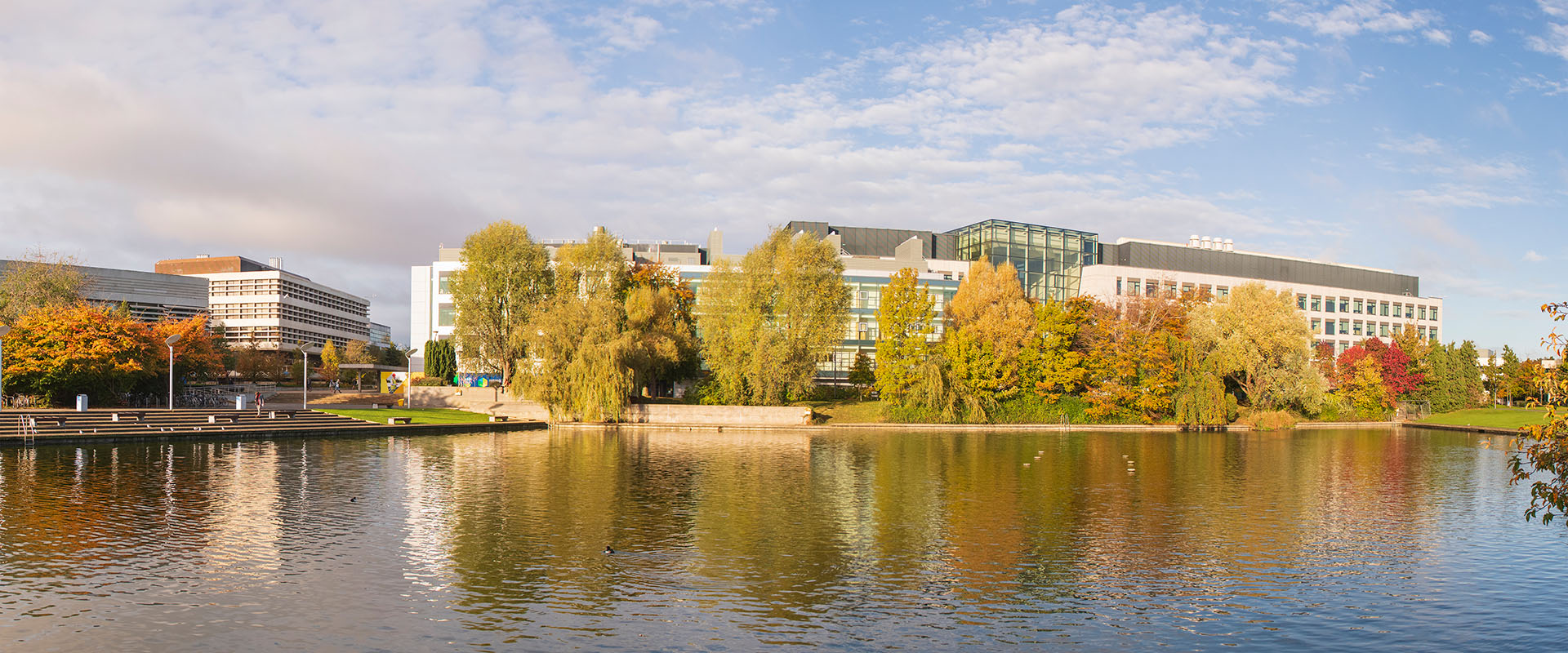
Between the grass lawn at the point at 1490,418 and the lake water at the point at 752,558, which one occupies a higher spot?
the lake water at the point at 752,558

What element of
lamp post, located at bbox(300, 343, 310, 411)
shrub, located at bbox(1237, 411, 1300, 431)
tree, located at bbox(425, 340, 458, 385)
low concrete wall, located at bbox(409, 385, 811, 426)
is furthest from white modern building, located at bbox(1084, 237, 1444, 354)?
lamp post, located at bbox(300, 343, 310, 411)

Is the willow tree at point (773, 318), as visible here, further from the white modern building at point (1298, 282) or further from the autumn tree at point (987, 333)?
the white modern building at point (1298, 282)

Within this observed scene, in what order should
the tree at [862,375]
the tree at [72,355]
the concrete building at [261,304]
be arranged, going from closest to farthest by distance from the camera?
the tree at [72,355] < the tree at [862,375] < the concrete building at [261,304]

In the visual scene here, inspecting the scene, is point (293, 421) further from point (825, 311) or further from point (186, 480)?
point (825, 311)

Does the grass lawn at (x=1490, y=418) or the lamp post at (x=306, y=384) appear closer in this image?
the lamp post at (x=306, y=384)

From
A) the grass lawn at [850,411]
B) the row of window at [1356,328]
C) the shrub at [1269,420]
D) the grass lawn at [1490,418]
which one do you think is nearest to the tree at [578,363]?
the grass lawn at [850,411]

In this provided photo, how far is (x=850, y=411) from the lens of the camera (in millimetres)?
74375

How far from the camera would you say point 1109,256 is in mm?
119188

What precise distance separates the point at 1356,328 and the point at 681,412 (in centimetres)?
10571

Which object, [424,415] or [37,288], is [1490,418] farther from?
[37,288]

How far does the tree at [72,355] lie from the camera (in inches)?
2101

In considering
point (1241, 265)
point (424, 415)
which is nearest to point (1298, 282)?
point (1241, 265)

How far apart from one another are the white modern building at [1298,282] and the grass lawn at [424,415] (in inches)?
3060

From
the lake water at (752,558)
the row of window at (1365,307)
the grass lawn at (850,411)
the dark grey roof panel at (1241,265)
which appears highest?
the dark grey roof panel at (1241,265)
